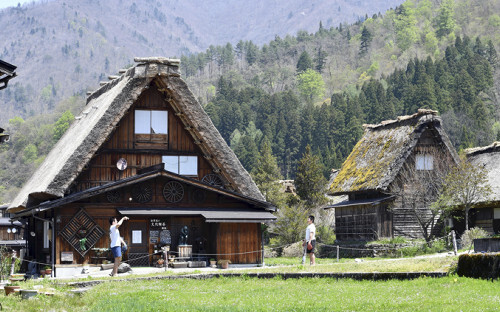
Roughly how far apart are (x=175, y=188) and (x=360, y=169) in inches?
631

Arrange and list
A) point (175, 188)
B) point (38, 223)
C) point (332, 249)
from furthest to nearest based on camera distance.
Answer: point (332, 249) → point (38, 223) → point (175, 188)

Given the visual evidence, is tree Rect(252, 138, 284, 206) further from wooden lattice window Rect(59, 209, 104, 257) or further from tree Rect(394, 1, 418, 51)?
tree Rect(394, 1, 418, 51)

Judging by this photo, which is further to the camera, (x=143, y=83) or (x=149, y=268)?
(x=143, y=83)

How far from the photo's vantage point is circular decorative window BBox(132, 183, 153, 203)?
30.9 meters

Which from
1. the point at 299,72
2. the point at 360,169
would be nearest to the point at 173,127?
the point at 360,169

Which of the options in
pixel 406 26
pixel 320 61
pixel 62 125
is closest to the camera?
pixel 62 125

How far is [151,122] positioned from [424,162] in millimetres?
16839

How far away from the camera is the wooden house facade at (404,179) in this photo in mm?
40438

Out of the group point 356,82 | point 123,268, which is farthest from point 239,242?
point 356,82

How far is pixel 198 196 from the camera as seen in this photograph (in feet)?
105

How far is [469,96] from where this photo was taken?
97.8 m

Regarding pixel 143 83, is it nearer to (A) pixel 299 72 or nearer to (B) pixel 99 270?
(B) pixel 99 270

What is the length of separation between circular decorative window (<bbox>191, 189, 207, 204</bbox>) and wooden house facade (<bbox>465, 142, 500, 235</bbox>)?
14.7m

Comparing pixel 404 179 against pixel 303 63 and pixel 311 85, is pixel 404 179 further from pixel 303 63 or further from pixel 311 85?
pixel 303 63
